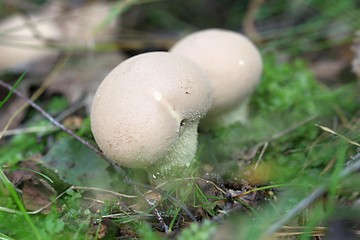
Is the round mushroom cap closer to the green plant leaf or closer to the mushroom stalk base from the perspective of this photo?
the mushroom stalk base

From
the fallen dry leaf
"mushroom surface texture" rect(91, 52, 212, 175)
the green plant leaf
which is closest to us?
"mushroom surface texture" rect(91, 52, 212, 175)

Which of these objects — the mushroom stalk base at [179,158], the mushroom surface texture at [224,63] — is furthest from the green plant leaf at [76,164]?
the mushroom surface texture at [224,63]

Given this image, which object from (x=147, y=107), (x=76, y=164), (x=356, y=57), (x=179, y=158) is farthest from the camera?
(x=356, y=57)

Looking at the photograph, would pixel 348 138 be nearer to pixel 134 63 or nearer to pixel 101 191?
pixel 134 63

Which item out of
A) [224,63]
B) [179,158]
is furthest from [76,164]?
[224,63]

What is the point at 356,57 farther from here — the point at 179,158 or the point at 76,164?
the point at 76,164

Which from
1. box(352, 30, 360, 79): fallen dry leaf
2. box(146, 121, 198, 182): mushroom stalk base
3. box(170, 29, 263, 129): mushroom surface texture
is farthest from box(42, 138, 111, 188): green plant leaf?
box(352, 30, 360, 79): fallen dry leaf

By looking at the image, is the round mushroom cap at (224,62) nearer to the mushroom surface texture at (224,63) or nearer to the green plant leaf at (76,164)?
the mushroom surface texture at (224,63)
